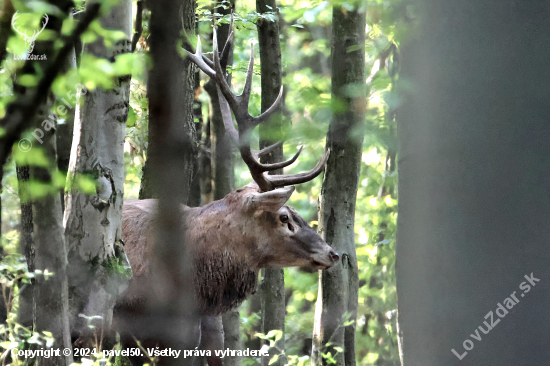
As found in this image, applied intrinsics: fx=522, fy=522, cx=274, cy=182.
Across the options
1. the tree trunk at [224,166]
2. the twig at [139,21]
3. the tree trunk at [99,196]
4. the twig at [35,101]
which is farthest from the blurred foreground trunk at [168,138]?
the tree trunk at [224,166]

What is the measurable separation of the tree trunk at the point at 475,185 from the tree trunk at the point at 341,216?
10.7 ft

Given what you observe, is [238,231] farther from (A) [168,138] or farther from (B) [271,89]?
(A) [168,138]

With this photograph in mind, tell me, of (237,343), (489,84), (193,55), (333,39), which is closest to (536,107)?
(489,84)

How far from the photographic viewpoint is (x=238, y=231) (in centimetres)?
502

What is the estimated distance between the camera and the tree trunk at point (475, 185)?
1198 mm

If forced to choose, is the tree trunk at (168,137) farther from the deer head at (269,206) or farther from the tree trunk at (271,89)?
the tree trunk at (271,89)

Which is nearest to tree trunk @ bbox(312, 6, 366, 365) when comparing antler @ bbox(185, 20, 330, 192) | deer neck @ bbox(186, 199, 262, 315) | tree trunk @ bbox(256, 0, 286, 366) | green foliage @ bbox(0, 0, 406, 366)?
green foliage @ bbox(0, 0, 406, 366)

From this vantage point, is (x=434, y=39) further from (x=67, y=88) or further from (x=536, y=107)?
(x=67, y=88)

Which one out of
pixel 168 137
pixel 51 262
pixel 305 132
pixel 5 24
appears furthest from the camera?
pixel 51 262

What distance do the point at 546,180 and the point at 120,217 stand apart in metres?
3.32

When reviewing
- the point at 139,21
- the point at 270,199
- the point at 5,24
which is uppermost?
the point at 139,21

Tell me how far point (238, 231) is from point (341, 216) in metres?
0.99

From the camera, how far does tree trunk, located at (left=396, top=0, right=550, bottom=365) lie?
47.2 inches

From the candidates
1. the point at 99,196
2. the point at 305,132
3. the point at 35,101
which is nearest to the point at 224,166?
the point at 99,196
